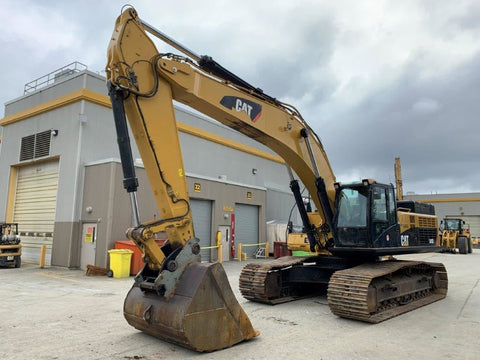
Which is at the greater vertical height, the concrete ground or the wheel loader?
the wheel loader

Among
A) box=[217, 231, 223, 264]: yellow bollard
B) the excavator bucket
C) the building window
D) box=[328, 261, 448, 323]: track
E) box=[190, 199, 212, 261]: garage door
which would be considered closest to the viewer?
the excavator bucket

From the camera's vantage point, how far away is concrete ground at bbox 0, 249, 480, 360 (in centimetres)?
493

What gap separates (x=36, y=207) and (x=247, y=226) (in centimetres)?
1010

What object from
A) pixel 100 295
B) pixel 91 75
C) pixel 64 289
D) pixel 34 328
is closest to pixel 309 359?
pixel 34 328

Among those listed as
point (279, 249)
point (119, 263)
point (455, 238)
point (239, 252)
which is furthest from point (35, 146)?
point (455, 238)

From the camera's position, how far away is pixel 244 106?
6.49m

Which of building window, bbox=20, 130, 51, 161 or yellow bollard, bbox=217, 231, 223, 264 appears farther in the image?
yellow bollard, bbox=217, 231, 223, 264

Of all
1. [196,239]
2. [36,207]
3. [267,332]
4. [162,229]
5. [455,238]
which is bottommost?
[267,332]

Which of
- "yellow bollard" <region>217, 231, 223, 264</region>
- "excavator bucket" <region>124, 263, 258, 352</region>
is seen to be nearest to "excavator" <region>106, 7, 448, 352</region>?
"excavator bucket" <region>124, 263, 258, 352</region>

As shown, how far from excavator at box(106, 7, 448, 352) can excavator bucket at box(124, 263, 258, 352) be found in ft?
0.04

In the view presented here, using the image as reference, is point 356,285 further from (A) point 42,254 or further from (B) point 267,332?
(A) point 42,254

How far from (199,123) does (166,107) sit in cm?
1609

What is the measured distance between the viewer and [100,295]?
934cm

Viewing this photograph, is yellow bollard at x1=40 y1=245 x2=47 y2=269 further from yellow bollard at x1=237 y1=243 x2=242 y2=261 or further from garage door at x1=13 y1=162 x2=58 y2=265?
yellow bollard at x1=237 y1=243 x2=242 y2=261
